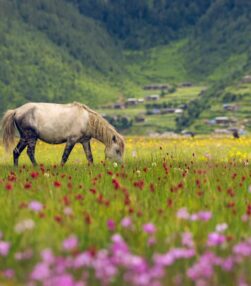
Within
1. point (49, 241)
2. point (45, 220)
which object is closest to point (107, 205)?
point (45, 220)

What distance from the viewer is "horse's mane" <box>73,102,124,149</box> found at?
20.2 m

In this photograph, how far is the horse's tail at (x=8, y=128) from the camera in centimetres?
1948

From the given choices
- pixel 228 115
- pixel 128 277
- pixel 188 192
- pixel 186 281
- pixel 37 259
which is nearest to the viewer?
pixel 128 277

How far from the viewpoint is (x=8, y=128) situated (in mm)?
19750

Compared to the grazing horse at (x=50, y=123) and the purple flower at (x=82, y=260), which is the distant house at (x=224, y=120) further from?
the purple flower at (x=82, y=260)

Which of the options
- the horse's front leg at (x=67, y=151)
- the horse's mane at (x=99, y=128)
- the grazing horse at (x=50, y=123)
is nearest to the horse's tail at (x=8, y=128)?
the grazing horse at (x=50, y=123)

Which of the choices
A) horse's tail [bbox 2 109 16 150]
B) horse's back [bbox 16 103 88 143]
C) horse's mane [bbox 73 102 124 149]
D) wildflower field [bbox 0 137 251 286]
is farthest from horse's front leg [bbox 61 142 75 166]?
wildflower field [bbox 0 137 251 286]

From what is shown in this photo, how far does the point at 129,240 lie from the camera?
620 cm

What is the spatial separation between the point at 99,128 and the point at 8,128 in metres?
2.69

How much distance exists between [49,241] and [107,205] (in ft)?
4.64

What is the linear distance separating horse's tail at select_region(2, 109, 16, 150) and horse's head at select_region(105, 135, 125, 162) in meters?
2.90

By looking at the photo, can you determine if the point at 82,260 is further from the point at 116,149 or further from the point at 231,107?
the point at 231,107

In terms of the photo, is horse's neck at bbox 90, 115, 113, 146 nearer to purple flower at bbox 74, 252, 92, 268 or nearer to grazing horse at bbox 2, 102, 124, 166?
grazing horse at bbox 2, 102, 124, 166

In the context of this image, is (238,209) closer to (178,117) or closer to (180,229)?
(180,229)
